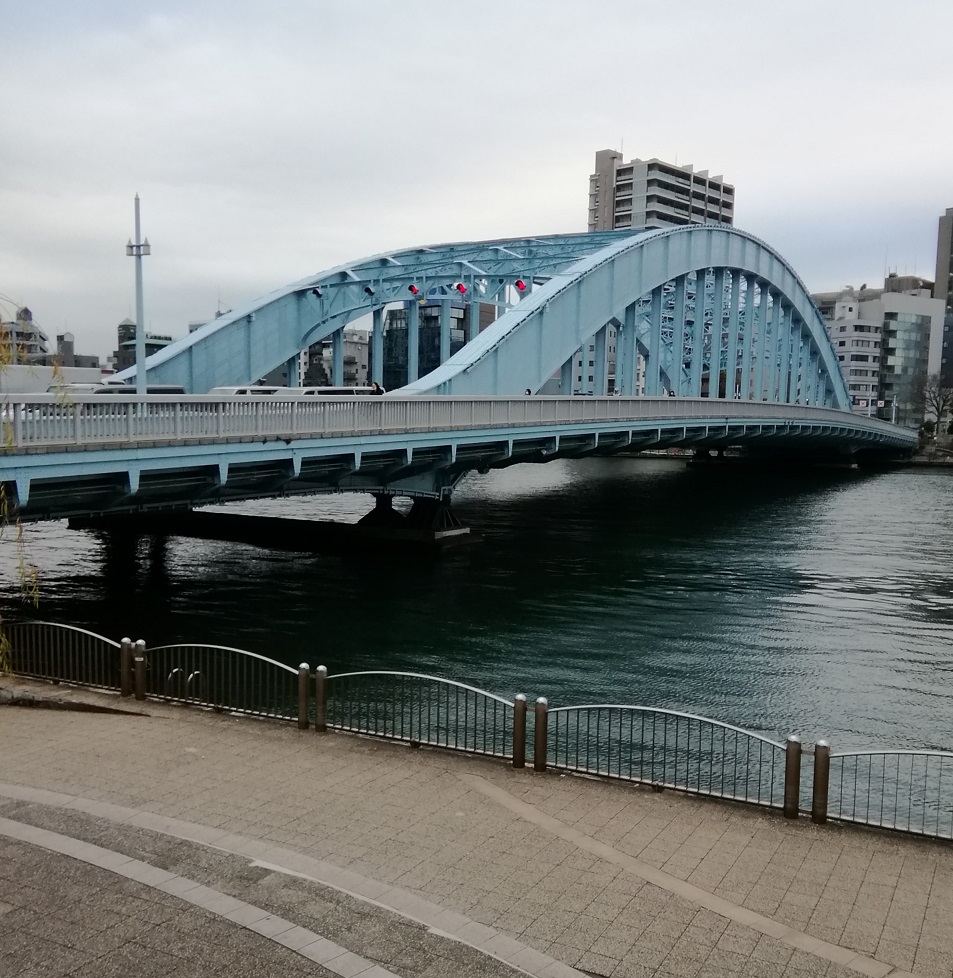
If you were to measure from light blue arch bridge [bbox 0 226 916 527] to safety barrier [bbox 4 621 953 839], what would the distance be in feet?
13.4

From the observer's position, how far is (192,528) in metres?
38.9

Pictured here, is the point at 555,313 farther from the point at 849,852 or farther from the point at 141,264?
the point at 849,852

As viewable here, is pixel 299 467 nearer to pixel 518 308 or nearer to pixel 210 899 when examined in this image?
pixel 518 308

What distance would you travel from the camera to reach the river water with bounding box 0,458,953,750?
19.9 metres

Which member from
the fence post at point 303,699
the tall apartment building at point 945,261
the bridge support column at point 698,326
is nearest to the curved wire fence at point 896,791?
the fence post at point 303,699

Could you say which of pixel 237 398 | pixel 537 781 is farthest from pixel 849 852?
pixel 237 398

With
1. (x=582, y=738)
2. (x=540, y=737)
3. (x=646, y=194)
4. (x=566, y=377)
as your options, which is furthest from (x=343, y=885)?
(x=646, y=194)

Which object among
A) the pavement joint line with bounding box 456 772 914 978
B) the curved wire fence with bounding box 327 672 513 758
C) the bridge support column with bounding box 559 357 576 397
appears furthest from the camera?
the bridge support column with bounding box 559 357 576 397

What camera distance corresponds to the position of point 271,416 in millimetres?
24156

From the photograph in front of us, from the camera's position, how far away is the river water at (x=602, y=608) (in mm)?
19891

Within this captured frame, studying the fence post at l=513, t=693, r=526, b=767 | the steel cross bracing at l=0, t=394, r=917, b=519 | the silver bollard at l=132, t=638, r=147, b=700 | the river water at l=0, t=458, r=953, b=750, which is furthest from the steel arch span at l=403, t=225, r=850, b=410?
the fence post at l=513, t=693, r=526, b=767

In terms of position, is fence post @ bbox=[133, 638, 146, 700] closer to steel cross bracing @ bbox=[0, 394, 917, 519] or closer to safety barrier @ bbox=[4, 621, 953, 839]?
safety barrier @ bbox=[4, 621, 953, 839]

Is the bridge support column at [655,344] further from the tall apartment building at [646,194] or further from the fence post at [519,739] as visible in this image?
the tall apartment building at [646,194]

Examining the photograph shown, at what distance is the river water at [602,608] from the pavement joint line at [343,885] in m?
10.8
